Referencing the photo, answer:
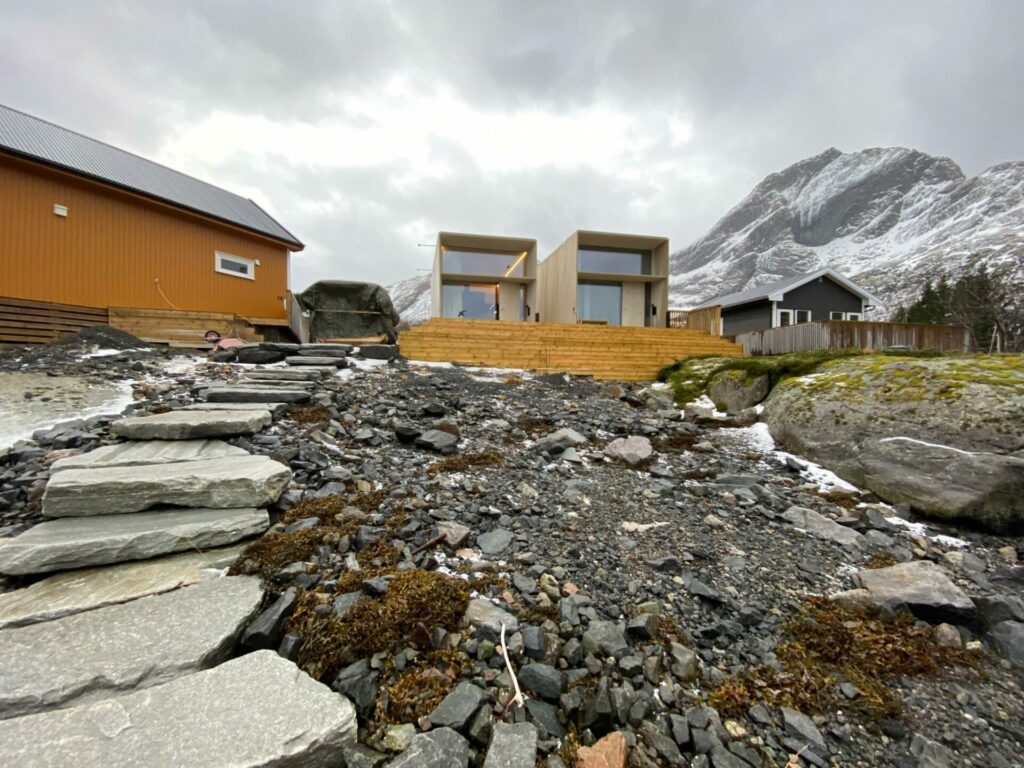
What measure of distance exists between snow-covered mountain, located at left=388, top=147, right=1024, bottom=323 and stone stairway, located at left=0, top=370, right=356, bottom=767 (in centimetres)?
7233

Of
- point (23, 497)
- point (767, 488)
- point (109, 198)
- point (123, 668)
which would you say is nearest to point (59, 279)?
point (109, 198)

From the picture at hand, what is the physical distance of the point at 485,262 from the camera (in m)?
19.5

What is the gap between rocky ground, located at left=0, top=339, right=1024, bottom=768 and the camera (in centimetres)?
144

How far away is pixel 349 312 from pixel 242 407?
6.29m

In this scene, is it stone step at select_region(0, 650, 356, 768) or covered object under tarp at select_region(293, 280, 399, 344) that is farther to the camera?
covered object under tarp at select_region(293, 280, 399, 344)

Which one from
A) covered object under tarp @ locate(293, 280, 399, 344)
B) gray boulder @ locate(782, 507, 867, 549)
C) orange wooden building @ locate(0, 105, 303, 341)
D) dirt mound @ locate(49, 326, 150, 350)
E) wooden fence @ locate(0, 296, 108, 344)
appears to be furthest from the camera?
covered object under tarp @ locate(293, 280, 399, 344)

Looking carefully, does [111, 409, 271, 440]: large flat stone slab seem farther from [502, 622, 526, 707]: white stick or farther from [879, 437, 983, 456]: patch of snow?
[879, 437, 983, 456]: patch of snow

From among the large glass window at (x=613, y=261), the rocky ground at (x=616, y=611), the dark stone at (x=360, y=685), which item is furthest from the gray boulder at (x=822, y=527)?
the large glass window at (x=613, y=261)

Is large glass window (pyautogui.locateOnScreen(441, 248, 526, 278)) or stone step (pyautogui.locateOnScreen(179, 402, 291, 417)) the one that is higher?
large glass window (pyautogui.locateOnScreen(441, 248, 526, 278))

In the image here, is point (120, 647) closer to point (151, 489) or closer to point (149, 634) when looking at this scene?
point (149, 634)

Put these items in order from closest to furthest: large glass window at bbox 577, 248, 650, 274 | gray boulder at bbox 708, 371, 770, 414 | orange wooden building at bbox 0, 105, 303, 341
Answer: gray boulder at bbox 708, 371, 770, 414 < orange wooden building at bbox 0, 105, 303, 341 < large glass window at bbox 577, 248, 650, 274

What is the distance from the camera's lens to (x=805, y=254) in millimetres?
120625

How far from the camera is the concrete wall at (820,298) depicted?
21.9m

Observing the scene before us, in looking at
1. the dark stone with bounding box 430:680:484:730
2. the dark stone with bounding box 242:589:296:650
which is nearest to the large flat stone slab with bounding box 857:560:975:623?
the dark stone with bounding box 430:680:484:730
